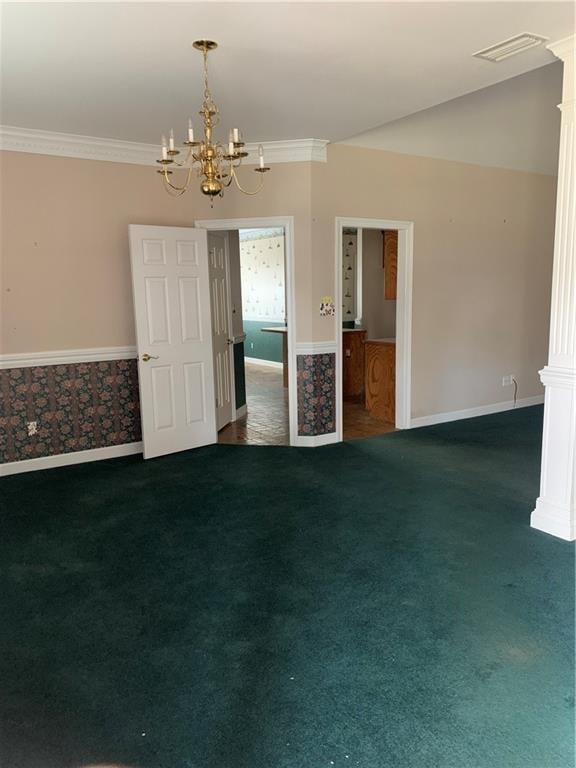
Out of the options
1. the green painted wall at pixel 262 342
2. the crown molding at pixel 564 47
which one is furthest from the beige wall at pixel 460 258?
the green painted wall at pixel 262 342

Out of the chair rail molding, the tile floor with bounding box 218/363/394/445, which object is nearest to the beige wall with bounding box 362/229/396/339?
the tile floor with bounding box 218/363/394/445

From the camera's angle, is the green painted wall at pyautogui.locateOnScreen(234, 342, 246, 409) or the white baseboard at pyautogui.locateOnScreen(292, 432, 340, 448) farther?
the green painted wall at pyautogui.locateOnScreen(234, 342, 246, 409)

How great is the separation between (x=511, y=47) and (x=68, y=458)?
171 inches

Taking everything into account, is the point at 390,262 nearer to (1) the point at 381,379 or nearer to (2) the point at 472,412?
(1) the point at 381,379

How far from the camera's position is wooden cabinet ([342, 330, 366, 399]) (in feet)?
22.7

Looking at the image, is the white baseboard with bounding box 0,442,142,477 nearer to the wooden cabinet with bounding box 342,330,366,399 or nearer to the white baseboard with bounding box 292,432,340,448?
the white baseboard with bounding box 292,432,340,448

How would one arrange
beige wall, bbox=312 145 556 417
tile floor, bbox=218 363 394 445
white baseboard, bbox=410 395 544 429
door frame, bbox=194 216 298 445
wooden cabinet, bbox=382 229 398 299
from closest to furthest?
door frame, bbox=194 216 298 445 < beige wall, bbox=312 145 556 417 < tile floor, bbox=218 363 394 445 < white baseboard, bbox=410 395 544 429 < wooden cabinet, bbox=382 229 398 299

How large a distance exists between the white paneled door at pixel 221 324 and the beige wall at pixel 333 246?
0.57 m

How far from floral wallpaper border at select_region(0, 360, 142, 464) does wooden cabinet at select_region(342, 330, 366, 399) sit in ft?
9.65

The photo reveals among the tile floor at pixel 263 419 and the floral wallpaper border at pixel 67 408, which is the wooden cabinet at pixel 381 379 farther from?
the floral wallpaper border at pixel 67 408

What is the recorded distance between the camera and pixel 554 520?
10.4ft

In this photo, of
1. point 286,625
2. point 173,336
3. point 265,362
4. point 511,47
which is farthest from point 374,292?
point 286,625

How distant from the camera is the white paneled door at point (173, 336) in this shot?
4695 mm

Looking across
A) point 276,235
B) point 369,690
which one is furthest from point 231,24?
point 276,235
